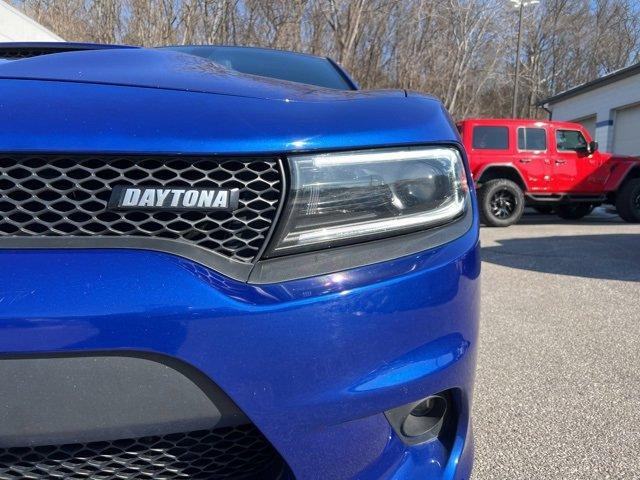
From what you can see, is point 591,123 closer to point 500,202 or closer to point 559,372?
point 500,202

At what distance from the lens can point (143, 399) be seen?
0.94 m

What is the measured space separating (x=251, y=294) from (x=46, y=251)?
37 centimetres

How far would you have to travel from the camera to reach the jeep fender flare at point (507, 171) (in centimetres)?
956

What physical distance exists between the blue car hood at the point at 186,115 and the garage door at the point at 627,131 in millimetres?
17843

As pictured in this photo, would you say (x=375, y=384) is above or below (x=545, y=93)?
below

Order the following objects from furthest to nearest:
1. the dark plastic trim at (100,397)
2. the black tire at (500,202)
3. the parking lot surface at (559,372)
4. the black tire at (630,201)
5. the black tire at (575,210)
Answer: the black tire at (575,210)
the black tire at (630,201)
the black tire at (500,202)
the parking lot surface at (559,372)
the dark plastic trim at (100,397)

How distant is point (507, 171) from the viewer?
9781mm

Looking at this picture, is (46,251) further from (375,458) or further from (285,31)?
(285,31)

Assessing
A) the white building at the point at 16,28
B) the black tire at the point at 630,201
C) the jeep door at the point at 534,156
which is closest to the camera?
the white building at the point at 16,28

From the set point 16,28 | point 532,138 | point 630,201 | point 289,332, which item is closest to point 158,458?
point 289,332

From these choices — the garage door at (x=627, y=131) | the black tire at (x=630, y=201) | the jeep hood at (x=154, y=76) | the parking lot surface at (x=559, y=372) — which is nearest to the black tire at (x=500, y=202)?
the black tire at (x=630, y=201)

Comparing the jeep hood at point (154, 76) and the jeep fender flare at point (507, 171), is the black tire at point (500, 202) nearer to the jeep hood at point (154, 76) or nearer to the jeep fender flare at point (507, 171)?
the jeep fender flare at point (507, 171)

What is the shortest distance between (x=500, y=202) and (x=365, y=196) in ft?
30.2

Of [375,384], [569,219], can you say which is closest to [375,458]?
[375,384]
